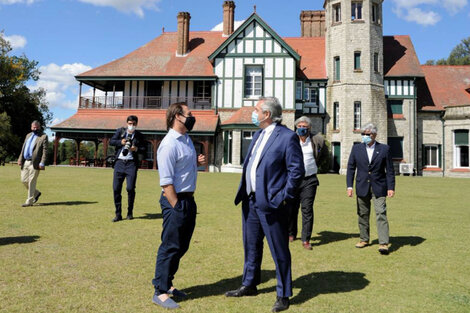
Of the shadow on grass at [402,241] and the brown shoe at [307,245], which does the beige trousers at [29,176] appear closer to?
the brown shoe at [307,245]

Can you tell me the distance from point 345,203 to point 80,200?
695 centimetres

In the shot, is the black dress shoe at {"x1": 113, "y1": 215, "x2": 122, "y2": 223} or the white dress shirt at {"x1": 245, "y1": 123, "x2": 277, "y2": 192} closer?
the white dress shirt at {"x1": 245, "y1": 123, "x2": 277, "y2": 192}

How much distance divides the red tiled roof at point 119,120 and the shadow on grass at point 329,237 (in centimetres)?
1911

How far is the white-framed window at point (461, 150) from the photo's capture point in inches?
1098

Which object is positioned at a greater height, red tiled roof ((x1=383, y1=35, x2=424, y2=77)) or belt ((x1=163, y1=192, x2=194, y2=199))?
red tiled roof ((x1=383, y1=35, x2=424, y2=77))

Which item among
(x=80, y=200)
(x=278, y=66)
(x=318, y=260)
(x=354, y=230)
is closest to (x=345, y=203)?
(x=354, y=230)

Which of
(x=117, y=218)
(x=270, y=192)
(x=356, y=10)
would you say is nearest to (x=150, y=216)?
(x=117, y=218)

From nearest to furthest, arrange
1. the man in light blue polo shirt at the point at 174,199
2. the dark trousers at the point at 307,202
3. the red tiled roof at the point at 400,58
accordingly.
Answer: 1. the man in light blue polo shirt at the point at 174,199
2. the dark trousers at the point at 307,202
3. the red tiled roof at the point at 400,58

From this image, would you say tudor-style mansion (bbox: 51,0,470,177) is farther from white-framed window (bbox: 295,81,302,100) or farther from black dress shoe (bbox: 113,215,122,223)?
black dress shoe (bbox: 113,215,122,223)

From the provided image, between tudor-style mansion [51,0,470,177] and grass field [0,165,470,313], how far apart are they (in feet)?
60.2

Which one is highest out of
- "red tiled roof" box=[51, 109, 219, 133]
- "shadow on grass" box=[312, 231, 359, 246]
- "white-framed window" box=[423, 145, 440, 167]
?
"red tiled roof" box=[51, 109, 219, 133]

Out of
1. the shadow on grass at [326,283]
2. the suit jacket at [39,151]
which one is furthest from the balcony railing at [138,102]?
the shadow on grass at [326,283]

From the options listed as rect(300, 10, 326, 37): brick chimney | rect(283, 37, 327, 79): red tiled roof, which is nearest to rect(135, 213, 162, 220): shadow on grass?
rect(283, 37, 327, 79): red tiled roof

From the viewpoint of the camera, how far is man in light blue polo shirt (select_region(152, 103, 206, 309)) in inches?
126
